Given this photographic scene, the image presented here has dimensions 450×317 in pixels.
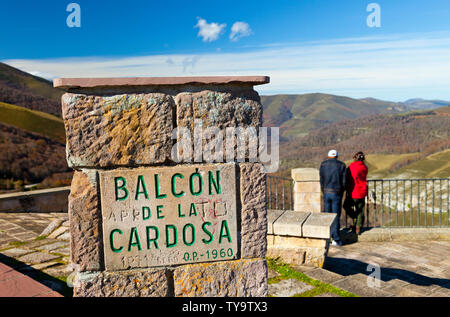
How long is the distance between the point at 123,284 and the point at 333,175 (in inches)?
174

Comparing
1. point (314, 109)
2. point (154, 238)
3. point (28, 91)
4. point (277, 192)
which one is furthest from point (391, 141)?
point (314, 109)

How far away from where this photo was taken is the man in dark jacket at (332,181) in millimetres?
6047

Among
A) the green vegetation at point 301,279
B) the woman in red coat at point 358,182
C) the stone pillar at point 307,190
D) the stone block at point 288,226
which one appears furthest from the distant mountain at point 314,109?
the green vegetation at point 301,279

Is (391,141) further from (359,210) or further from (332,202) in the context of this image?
(332,202)

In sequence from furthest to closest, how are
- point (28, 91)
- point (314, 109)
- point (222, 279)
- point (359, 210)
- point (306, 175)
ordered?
1. point (314, 109)
2. point (28, 91)
3. point (306, 175)
4. point (359, 210)
5. point (222, 279)

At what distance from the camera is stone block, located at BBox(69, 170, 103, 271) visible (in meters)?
2.31

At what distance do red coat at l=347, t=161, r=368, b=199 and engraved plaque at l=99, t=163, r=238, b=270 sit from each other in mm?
4233

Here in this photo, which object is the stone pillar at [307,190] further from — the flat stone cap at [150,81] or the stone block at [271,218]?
the flat stone cap at [150,81]

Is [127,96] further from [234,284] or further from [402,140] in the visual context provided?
[402,140]

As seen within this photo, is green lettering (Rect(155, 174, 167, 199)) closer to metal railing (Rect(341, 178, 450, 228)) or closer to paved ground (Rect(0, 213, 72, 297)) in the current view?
paved ground (Rect(0, 213, 72, 297))

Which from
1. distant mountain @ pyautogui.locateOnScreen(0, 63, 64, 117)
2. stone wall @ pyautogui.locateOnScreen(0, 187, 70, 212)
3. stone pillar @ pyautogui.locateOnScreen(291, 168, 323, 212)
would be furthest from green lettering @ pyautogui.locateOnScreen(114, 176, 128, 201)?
distant mountain @ pyautogui.locateOnScreen(0, 63, 64, 117)

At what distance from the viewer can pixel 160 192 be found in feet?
7.83

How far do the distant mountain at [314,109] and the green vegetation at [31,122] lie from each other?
9424cm
